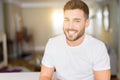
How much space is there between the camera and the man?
82 centimetres

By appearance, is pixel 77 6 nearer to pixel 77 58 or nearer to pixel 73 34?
pixel 73 34

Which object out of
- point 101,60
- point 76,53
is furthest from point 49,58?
point 101,60

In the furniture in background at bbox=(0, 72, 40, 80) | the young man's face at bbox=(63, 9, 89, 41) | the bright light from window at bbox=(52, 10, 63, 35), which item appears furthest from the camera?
the bright light from window at bbox=(52, 10, 63, 35)

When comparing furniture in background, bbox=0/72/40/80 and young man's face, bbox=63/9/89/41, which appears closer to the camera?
young man's face, bbox=63/9/89/41

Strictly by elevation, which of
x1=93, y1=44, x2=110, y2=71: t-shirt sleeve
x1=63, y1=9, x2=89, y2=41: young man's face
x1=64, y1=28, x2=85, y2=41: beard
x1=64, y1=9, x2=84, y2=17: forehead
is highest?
x1=64, y1=9, x2=84, y2=17: forehead

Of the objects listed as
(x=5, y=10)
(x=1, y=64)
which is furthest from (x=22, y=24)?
(x=1, y=64)

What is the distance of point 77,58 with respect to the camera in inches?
34.1

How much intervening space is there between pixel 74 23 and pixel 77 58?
0.50ft

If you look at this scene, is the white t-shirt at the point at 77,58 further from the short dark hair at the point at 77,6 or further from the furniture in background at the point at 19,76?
the furniture in background at the point at 19,76

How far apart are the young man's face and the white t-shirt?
Result: 70 millimetres

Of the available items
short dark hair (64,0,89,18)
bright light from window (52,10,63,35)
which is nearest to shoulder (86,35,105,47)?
short dark hair (64,0,89,18)

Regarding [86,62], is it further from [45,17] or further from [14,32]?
[45,17]

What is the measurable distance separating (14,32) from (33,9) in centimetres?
192

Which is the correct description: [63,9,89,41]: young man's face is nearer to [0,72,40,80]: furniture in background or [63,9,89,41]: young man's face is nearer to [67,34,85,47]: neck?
[67,34,85,47]: neck
